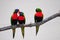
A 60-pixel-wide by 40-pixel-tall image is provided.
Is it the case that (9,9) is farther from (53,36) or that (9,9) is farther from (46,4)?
(53,36)

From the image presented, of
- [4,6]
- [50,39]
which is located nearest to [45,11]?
[50,39]

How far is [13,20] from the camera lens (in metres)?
1.46

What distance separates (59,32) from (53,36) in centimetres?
8

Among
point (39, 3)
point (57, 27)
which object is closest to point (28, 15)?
point (39, 3)

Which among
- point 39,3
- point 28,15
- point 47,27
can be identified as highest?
point 39,3

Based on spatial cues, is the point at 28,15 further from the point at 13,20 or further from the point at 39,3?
the point at 13,20

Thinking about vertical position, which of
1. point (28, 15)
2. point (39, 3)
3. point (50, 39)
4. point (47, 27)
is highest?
point (39, 3)

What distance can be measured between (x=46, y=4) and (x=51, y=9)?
0.08 metres

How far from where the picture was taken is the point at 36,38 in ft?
6.13

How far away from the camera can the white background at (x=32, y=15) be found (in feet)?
6.08

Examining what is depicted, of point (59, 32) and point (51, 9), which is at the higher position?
point (51, 9)

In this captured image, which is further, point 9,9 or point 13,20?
point 9,9

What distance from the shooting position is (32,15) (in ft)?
6.13

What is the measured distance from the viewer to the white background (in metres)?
1.85
